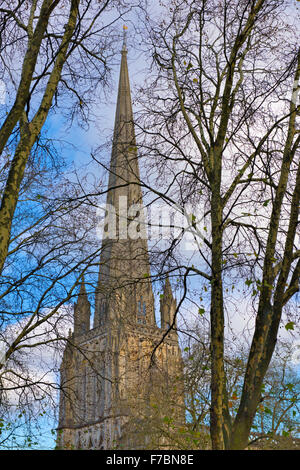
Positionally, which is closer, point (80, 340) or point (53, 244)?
point (53, 244)

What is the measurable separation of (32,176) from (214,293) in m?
5.11

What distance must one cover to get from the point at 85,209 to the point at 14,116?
484cm

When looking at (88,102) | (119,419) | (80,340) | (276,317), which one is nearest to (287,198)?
(276,317)

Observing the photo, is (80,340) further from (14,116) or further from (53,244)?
(14,116)

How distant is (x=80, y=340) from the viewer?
6606 cm

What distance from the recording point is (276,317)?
220 inches

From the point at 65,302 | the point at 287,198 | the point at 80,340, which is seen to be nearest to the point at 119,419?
the point at 80,340

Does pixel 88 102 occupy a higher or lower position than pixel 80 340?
lower

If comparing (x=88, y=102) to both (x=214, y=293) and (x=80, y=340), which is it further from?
(x=80, y=340)

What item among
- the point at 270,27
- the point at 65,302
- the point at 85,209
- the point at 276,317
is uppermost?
the point at 270,27
